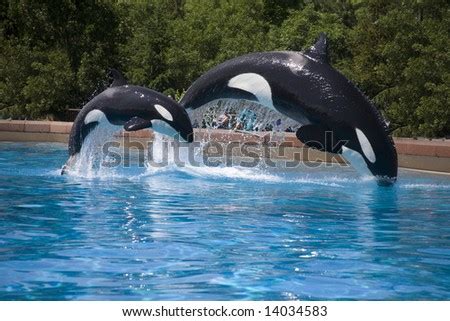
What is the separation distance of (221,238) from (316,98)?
3829 millimetres

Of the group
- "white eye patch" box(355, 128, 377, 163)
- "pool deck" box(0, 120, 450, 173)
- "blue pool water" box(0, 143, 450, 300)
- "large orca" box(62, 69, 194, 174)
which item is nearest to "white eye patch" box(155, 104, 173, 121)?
"large orca" box(62, 69, 194, 174)

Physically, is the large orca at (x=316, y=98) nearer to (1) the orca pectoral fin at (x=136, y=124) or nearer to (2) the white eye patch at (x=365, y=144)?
(2) the white eye patch at (x=365, y=144)

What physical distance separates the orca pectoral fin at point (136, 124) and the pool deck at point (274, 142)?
12.3 ft

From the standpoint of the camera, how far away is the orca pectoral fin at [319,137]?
1094cm

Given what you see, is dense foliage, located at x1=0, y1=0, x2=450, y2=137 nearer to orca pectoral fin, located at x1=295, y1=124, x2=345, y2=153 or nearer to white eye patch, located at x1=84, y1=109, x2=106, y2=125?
white eye patch, located at x1=84, y1=109, x2=106, y2=125

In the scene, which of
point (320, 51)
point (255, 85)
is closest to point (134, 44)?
point (255, 85)

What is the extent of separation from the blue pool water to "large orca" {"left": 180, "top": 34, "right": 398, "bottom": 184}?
0.59 meters

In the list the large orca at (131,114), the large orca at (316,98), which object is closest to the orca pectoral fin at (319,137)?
the large orca at (316,98)

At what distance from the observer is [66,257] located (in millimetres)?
6906

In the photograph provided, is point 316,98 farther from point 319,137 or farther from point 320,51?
point 320,51

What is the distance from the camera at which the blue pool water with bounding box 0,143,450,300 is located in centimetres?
601

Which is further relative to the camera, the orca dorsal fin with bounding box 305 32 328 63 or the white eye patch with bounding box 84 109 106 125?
the white eye patch with bounding box 84 109 106 125
